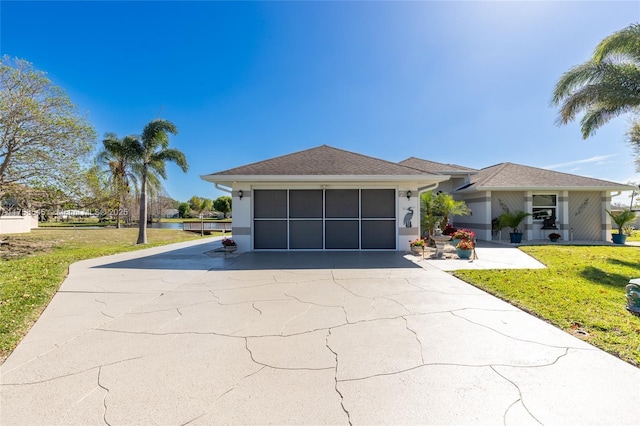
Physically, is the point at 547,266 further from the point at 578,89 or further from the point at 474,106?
the point at 474,106

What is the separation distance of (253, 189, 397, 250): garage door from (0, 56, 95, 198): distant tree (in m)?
9.21

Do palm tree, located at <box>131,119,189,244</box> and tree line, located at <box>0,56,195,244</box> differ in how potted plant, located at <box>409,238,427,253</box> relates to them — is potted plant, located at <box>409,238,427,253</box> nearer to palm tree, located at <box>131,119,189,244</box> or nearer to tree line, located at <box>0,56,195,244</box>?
palm tree, located at <box>131,119,189,244</box>

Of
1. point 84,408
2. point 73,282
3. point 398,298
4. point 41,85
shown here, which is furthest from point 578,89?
point 41,85

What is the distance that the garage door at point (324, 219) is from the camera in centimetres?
1075

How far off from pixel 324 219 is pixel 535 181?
38.8 feet

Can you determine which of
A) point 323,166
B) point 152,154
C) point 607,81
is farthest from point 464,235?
point 152,154

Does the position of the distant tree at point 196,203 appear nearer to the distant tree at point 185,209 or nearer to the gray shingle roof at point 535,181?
the distant tree at point 185,209

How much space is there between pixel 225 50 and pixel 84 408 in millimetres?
13810

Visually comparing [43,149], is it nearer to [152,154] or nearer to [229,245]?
[152,154]

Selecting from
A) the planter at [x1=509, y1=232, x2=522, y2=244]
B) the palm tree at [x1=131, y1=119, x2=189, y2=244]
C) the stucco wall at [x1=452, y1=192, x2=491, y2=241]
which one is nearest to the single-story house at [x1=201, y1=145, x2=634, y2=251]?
the stucco wall at [x1=452, y1=192, x2=491, y2=241]

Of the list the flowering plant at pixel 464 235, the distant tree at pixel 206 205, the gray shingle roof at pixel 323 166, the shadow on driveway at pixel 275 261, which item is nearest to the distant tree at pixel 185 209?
the distant tree at pixel 206 205

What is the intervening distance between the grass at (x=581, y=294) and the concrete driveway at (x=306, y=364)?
32 cm

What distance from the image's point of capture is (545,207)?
1412 cm

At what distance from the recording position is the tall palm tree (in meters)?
9.17
